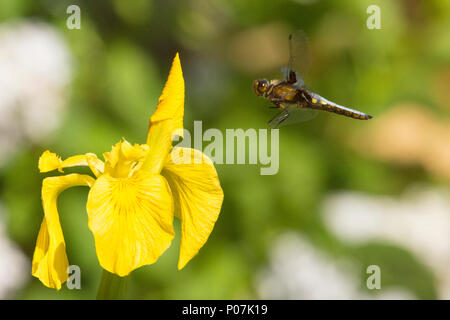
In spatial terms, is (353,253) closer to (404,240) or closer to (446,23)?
(404,240)

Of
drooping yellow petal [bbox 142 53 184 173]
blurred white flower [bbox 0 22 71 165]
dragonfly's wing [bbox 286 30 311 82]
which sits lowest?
drooping yellow petal [bbox 142 53 184 173]

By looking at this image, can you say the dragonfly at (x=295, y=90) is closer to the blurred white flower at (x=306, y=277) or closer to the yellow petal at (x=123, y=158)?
the yellow petal at (x=123, y=158)

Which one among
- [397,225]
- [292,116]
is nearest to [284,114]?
[292,116]

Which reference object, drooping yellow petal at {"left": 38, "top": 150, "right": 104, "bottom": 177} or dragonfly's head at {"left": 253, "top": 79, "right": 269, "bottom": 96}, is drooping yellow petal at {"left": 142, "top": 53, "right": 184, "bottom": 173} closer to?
drooping yellow petal at {"left": 38, "top": 150, "right": 104, "bottom": 177}

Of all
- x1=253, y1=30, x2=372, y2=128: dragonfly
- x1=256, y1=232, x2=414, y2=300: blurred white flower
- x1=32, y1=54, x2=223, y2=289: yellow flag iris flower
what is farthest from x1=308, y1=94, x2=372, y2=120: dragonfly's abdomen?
x1=256, y1=232, x2=414, y2=300: blurred white flower

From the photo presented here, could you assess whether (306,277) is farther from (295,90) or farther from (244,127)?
(295,90)
